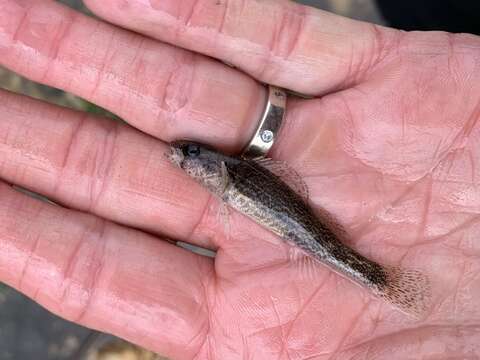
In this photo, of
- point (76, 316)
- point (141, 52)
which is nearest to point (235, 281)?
point (76, 316)

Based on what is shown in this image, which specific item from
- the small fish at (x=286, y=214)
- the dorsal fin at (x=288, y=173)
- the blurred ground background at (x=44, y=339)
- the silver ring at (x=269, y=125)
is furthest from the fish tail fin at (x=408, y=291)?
the blurred ground background at (x=44, y=339)

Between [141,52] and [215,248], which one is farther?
[215,248]

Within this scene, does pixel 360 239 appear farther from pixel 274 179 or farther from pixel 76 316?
pixel 76 316

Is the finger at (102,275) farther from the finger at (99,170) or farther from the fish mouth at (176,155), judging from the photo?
the fish mouth at (176,155)

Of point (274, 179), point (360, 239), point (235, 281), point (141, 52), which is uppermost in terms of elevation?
point (141, 52)

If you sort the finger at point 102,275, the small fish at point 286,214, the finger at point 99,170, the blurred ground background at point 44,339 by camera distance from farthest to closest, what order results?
the blurred ground background at point 44,339 → the small fish at point 286,214 → the finger at point 99,170 → the finger at point 102,275
